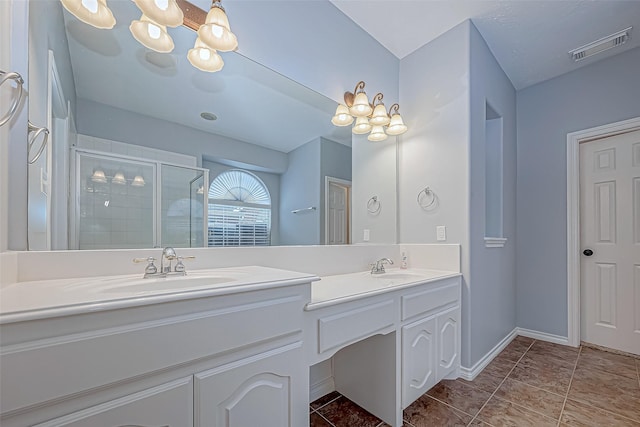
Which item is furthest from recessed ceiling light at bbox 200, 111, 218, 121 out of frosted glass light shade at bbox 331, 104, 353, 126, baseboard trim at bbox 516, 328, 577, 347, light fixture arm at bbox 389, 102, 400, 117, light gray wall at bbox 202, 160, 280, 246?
baseboard trim at bbox 516, 328, 577, 347

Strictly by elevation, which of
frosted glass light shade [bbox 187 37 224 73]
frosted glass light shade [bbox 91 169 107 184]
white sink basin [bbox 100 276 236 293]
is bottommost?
white sink basin [bbox 100 276 236 293]

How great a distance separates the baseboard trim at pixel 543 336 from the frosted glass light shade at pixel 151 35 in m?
3.77

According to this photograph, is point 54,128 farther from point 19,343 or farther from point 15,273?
point 19,343

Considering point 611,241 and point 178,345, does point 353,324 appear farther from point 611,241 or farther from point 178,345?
point 611,241

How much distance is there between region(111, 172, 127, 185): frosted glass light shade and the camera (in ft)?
3.79

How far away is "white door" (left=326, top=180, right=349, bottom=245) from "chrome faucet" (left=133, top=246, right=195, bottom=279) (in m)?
0.94

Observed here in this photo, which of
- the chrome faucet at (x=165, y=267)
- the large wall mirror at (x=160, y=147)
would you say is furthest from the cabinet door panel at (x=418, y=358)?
the chrome faucet at (x=165, y=267)

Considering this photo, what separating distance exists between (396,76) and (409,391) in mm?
2434

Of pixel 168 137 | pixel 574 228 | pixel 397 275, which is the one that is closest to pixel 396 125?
pixel 397 275

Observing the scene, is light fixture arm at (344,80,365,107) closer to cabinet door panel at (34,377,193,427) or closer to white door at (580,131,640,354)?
cabinet door panel at (34,377,193,427)

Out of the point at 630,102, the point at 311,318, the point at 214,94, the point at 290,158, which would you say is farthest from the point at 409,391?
the point at 630,102

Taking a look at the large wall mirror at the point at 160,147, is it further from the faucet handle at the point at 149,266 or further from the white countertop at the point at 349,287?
the white countertop at the point at 349,287

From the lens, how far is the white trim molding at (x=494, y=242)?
7.28 feet

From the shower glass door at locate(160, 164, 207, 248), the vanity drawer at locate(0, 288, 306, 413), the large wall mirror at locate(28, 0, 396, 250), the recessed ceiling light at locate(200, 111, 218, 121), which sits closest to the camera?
the vanity drawer at locate(0, 288, 306, 413)
